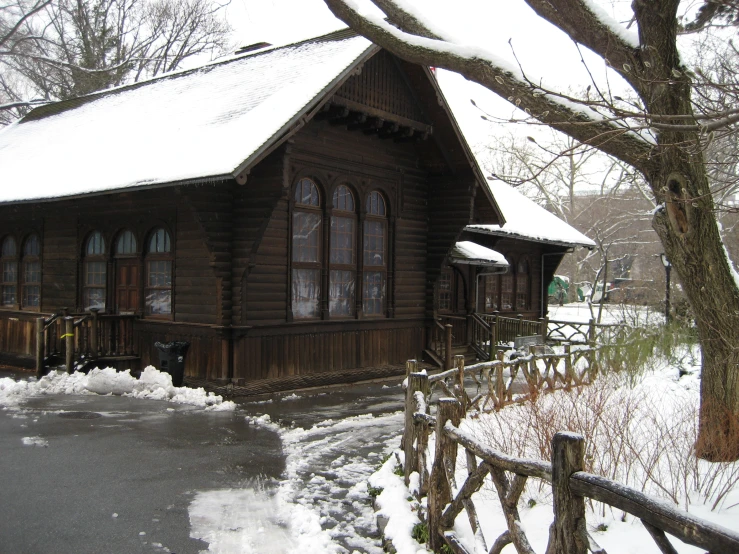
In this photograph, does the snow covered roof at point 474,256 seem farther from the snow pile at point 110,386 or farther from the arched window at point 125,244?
the snow pile at point 110,386

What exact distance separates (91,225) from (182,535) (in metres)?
11.5

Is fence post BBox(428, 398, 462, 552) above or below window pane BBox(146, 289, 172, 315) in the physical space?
below

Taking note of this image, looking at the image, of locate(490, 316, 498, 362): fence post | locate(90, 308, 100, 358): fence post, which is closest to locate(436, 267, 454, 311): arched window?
locate(490, 316, 498, 362): fence post

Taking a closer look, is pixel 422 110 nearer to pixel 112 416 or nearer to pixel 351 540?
pixel 112 416

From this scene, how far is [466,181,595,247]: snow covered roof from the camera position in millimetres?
22406

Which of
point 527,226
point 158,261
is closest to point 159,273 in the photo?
point 158,261

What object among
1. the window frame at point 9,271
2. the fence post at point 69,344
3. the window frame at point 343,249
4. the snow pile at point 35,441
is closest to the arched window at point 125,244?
the fence post at point 69,344

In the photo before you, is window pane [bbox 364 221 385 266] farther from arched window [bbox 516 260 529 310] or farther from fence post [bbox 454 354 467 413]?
arched window [bbox 516 260 529 310]

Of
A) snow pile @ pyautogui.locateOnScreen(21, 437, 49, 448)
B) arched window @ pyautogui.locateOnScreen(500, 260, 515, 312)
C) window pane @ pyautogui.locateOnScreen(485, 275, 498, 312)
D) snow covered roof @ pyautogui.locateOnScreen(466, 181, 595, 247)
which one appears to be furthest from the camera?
arched window @ pyautogui.locateOnScreen(500, 260, 515, 312)

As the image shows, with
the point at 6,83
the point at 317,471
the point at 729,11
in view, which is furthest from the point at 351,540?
the point at 6,83

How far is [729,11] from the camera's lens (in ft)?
24.8

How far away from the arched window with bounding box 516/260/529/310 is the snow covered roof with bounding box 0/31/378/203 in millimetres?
12000

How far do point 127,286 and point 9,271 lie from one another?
→ 556cm

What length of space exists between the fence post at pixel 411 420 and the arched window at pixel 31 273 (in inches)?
519
